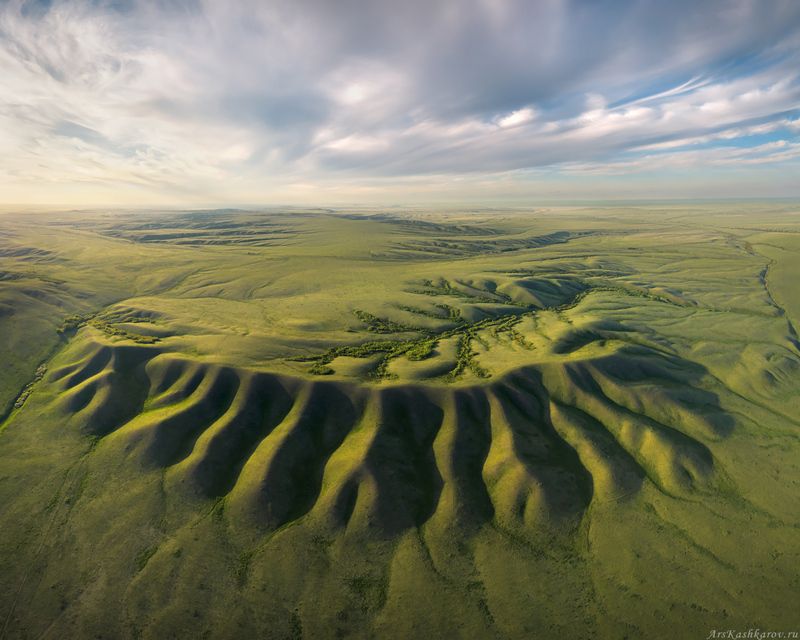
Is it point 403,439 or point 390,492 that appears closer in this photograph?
point 390,492

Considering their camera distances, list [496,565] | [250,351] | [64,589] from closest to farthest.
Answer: [64,589], [496,565], [250,351]

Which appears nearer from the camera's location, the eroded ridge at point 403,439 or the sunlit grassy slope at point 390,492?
the sunlit grassy slope at point 390,492

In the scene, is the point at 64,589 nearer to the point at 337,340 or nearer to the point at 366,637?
the point at 366,637

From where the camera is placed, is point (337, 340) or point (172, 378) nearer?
point (172, 378)

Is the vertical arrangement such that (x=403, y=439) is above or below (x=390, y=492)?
above

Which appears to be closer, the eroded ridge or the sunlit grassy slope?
the sunlit grassy slope

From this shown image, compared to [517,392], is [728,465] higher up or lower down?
lower down

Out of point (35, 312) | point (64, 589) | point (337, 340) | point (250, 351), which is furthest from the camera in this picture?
point (35, 312)

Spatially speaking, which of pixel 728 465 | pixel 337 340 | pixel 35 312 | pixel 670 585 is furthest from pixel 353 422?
pixel 35 312
